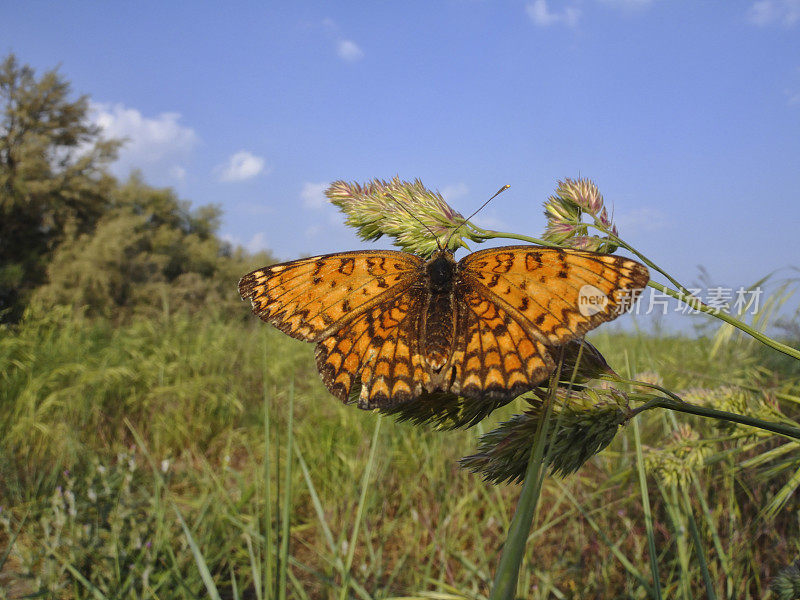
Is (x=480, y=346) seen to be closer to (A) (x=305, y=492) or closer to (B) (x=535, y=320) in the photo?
(B) (x=535, y=320)

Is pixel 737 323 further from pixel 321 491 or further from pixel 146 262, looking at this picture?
pixel 146 262

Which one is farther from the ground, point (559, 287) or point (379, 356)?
point (559, 287)

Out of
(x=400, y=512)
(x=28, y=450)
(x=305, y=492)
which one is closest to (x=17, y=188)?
(x=28, y=450)

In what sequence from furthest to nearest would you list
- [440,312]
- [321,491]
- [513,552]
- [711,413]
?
[321,491] → [440,312] → [711,413] → [513,552]

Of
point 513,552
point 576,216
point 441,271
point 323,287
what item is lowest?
point 513,552

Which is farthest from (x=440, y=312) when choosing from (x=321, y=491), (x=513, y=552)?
(x=321, y=491)

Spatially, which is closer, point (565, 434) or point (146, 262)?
point (565, 434)
